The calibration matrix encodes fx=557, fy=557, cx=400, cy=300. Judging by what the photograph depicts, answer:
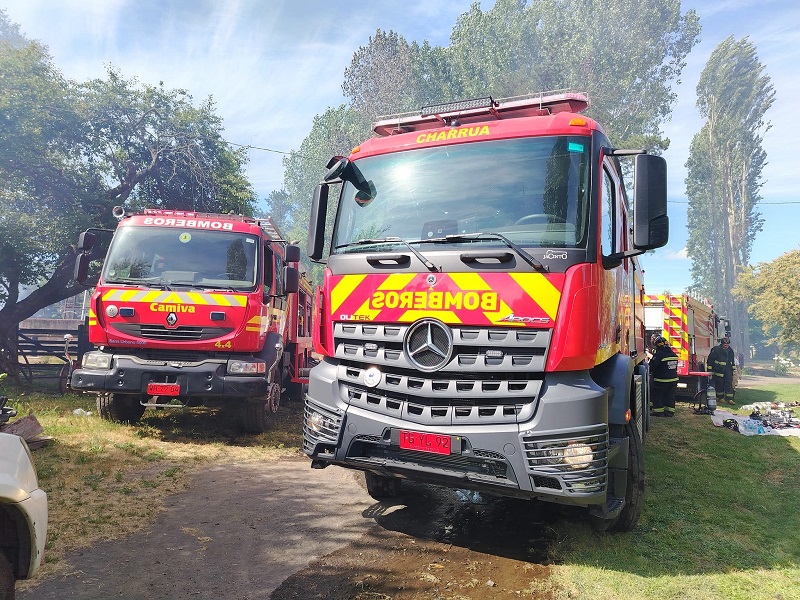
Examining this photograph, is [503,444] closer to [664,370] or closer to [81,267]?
[81,267]

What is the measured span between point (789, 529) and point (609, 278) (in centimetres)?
272

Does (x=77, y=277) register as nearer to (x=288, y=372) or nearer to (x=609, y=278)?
(x=288, y=372)

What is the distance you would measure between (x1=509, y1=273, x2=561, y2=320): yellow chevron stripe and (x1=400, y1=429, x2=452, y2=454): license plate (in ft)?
3.27

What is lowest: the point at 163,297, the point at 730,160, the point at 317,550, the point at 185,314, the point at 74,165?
the point at 317,550

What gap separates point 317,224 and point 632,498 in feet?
10.9

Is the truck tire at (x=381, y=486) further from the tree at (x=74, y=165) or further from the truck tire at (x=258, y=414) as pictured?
the tree at (x=74, y=165)

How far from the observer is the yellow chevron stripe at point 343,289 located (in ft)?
13.1

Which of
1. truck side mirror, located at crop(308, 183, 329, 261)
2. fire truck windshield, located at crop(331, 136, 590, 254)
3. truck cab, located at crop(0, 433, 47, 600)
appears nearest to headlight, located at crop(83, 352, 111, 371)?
truck side mirror, located at crop(308, 183, 329, 261)

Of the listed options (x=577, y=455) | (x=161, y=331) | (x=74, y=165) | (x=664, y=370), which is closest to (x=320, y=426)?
(x=577, y=455)

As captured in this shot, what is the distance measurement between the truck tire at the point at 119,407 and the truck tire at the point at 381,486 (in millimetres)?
4071

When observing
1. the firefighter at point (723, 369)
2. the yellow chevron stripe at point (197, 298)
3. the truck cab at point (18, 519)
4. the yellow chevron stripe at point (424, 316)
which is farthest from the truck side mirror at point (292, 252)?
the firefighter at point (723, 369)

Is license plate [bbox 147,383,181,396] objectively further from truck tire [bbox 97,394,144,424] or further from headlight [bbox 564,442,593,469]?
headlight [bbox 564,442,593,469]

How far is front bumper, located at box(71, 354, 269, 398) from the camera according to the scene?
664 centimetres

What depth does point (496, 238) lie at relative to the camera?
3559 millimetres
